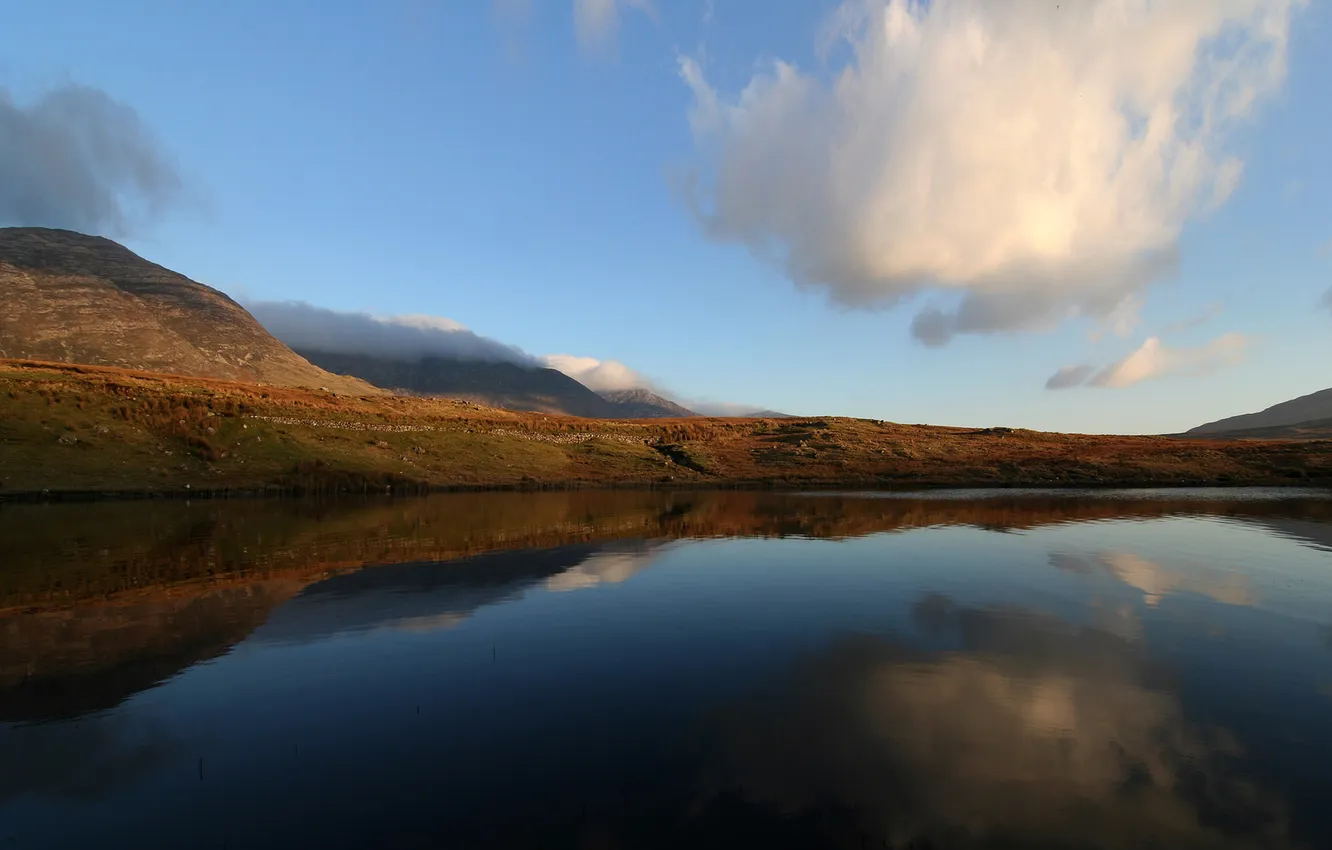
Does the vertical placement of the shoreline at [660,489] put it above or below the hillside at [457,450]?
below

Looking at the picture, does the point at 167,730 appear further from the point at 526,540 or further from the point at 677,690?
the point at 526,540

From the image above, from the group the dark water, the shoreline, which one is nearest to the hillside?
the shoreline

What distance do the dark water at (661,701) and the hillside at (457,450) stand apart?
3467 centimetres

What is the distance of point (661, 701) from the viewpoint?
13.0 metres

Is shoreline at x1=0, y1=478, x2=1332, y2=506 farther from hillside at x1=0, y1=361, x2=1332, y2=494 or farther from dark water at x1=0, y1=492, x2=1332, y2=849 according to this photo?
dark water at x1=0, y1=492, x2=1332, y2=849

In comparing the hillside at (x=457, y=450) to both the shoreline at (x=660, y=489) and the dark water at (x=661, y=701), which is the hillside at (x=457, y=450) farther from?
the dark water at (x=661, y=701)

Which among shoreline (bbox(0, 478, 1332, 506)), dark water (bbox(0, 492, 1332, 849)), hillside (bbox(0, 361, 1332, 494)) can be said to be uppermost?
hillside (bbox(0, 361, 1332, 494))

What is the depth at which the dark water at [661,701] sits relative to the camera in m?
8.98

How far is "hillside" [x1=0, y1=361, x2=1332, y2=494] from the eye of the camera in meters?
57.3

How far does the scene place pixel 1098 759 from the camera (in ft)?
34.8

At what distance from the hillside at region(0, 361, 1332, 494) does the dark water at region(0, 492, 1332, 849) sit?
114ft

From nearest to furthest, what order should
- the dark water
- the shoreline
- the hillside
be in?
the dark water, the shoreline, the hillside

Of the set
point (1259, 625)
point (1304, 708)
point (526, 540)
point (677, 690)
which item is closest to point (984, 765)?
point (677, 690)

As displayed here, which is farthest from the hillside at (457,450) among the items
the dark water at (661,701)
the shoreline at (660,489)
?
the dark water at (661,701)
